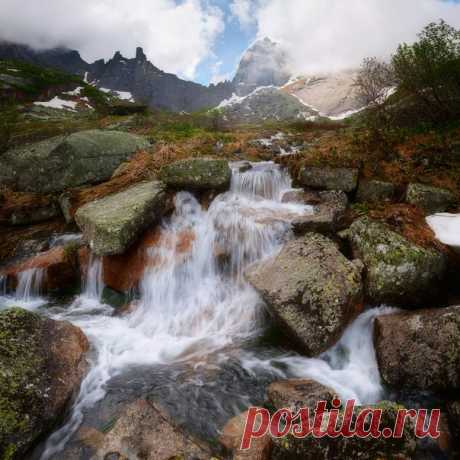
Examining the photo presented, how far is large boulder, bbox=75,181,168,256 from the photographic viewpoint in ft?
23.7

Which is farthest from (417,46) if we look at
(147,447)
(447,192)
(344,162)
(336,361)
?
(147,447)

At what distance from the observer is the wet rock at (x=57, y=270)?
8.24 meters

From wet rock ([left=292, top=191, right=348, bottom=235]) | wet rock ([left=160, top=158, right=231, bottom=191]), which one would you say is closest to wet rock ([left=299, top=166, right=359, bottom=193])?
wet rock ([left=292, top=191, right=348, bottom=235])

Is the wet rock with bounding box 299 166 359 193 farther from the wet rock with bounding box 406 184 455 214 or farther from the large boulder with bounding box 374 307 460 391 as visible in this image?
the large boulder with bounding box 374 307 460 391

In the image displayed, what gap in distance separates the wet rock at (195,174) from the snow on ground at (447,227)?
5.78 meters

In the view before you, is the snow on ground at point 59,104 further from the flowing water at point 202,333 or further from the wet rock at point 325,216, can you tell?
the wet rock at point 325,216

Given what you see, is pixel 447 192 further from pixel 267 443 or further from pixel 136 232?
pixel 136 232

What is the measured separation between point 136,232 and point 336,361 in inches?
212

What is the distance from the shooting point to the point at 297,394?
4453 mm

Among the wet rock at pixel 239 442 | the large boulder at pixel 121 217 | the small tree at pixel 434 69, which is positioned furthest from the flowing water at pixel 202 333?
the small tree at pixel 434 69

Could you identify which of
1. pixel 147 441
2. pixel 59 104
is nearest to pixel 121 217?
pixel 147 441

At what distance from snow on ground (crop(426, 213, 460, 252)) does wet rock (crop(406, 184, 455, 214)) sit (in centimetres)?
27

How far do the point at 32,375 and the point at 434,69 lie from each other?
14.7m

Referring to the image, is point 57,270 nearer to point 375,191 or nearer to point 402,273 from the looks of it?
point 402,273
